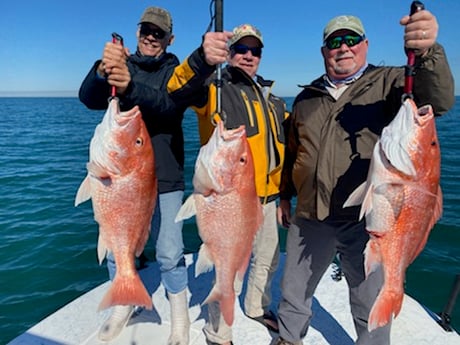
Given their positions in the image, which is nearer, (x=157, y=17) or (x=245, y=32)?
(x=157, y=17)

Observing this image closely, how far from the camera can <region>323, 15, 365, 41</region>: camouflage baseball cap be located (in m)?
2.61

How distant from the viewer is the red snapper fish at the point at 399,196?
2037 millimetres

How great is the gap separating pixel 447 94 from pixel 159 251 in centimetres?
246

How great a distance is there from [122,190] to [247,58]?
188cm

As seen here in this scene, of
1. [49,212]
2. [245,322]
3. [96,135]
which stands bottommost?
[49,212]

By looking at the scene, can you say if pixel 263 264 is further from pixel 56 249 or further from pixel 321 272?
pixel 56 249

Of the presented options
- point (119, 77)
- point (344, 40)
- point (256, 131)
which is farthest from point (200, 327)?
point (344, 40)

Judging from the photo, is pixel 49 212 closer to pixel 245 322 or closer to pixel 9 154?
pixel 245 322

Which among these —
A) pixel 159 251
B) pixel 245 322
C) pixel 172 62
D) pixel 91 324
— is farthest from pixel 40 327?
pixel 172 62

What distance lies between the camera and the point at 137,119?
2.25 m

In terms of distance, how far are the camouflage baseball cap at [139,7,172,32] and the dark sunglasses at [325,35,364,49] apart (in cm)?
129

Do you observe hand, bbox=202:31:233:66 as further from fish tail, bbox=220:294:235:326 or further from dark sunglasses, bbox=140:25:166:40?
fish tail, bbox=220:294:235:326

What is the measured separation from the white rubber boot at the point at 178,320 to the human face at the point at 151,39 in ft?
7.09

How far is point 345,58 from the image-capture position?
266 cm
